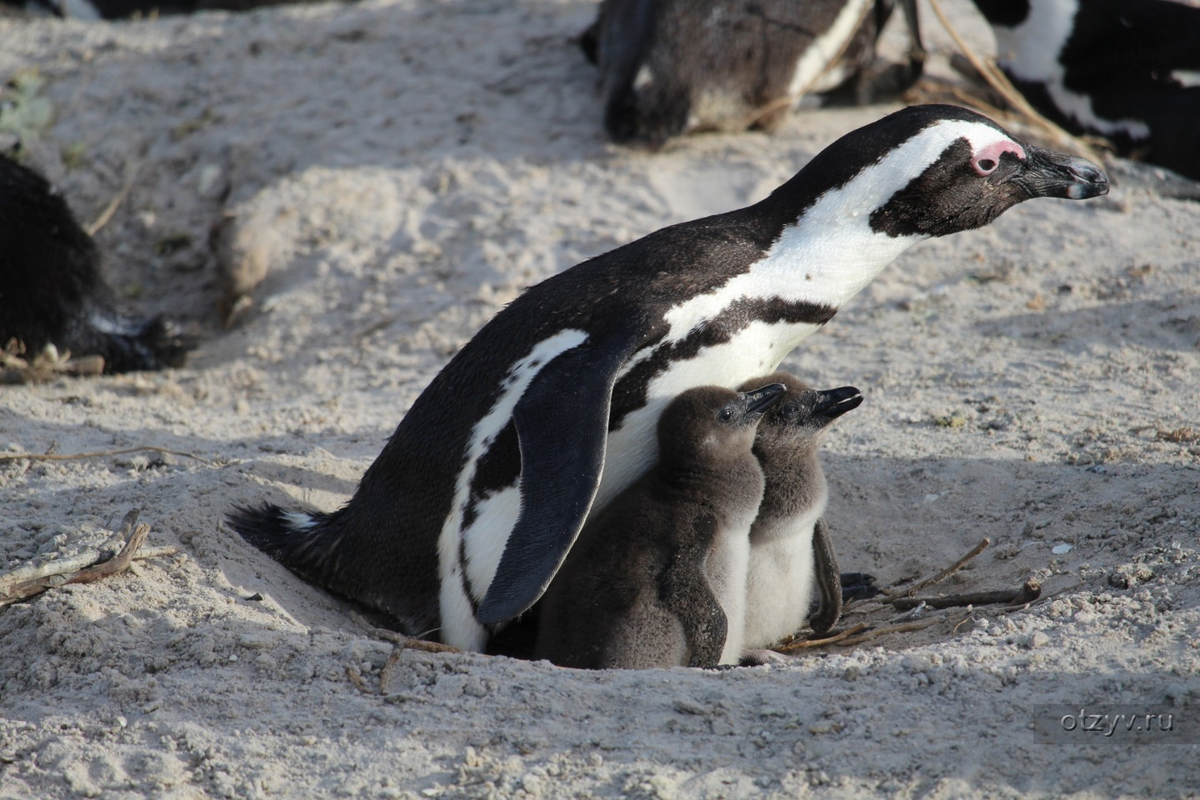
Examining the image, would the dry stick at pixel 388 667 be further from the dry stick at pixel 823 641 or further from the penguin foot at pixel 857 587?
the penguin foot at pixel 857 587

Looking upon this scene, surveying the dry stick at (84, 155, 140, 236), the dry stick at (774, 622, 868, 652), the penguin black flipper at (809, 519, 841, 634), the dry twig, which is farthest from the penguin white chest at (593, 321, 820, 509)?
the dry stick at (84, 155, 140, 236)

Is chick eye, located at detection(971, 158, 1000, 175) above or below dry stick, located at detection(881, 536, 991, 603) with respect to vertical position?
above

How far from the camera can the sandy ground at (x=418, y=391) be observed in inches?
84.0

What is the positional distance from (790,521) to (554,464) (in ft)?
2.43

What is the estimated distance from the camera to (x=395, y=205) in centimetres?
571

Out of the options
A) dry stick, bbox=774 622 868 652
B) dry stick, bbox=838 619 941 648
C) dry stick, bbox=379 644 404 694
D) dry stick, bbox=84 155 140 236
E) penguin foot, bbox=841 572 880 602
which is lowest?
penguin foot, bbox=841 572 880 602

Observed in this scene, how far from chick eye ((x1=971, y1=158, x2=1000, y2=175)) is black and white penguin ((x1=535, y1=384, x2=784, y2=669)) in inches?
32.3

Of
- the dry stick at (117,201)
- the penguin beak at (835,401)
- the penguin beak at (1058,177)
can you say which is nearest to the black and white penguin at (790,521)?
the penguin beak at (835,401)

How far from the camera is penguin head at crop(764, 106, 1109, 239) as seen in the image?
2982 mm

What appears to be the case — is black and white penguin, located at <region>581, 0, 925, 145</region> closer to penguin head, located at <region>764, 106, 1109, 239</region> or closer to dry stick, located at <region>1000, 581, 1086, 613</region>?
penguin head, located at <region>764, 106, 1109, 239</region>

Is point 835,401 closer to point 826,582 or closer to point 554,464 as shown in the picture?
point 826,582

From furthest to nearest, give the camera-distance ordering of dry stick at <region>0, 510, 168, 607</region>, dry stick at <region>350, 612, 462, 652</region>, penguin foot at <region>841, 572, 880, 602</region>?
penguin foot at <region>841, 572, 880, 602</region> < dry stick at <region>0, 510, 168, 607</region> < dry stick at <region>350, 612, 462, 652</region>

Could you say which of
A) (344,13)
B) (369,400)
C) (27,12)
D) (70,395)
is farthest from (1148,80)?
(27,12)

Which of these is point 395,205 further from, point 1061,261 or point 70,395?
point 1061,261
